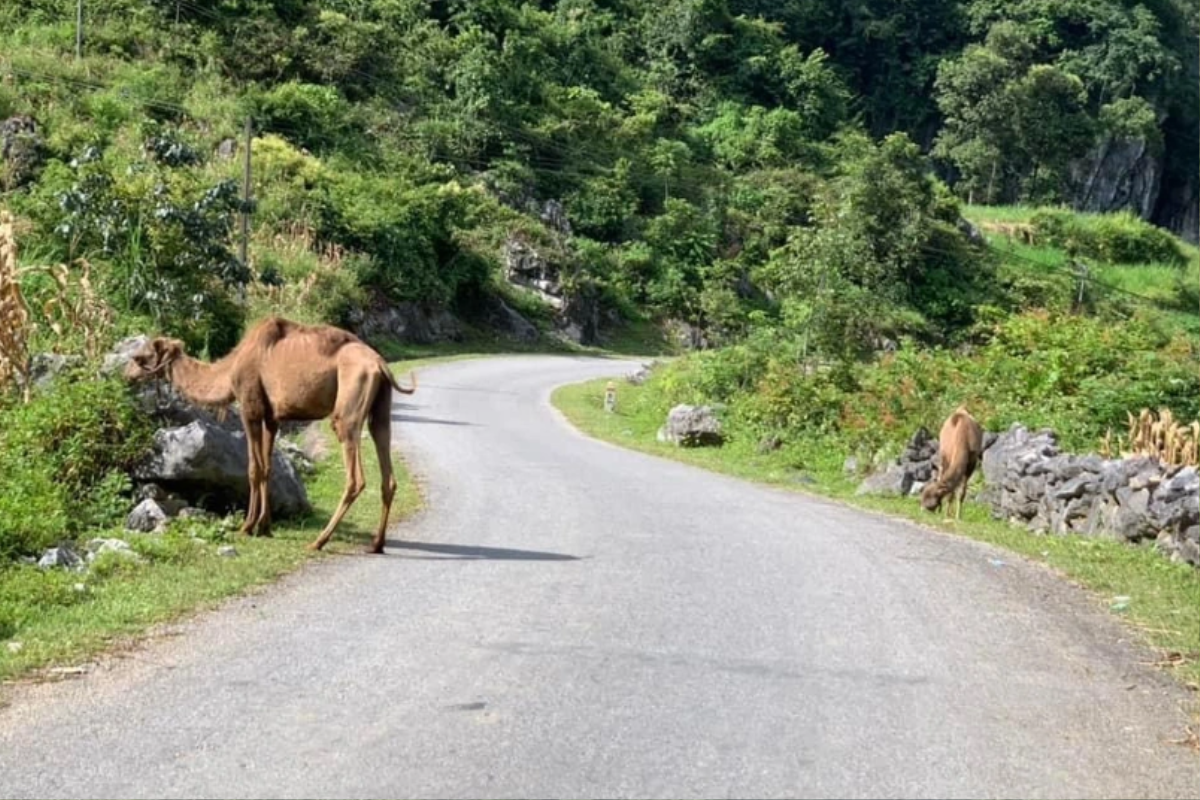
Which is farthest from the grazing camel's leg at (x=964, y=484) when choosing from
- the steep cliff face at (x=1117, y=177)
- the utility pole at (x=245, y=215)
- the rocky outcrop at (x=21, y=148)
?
the steep cliff face at (x=1117, y=177)

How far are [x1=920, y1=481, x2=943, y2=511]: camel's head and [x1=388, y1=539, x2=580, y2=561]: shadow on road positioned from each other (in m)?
6.83

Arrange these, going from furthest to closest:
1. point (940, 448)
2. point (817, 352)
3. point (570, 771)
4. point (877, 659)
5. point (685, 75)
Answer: point (685, 75) → point (817, 352) → point (940, 448) → point (877, 659) → point (570, 771)

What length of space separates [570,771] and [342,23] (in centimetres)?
5366

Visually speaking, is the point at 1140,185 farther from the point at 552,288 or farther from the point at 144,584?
the point at 144,584

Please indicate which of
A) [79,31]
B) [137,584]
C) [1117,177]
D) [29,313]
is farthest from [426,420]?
[1117,177]

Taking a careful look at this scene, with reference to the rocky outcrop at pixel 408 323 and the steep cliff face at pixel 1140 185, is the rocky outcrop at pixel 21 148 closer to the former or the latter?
the rocky outcrop at pixel 408 323

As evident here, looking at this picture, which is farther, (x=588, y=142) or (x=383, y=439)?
(x=588, y=142)

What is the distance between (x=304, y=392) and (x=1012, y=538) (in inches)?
305

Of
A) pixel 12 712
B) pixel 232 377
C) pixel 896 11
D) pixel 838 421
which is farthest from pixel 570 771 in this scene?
pixel 896 11

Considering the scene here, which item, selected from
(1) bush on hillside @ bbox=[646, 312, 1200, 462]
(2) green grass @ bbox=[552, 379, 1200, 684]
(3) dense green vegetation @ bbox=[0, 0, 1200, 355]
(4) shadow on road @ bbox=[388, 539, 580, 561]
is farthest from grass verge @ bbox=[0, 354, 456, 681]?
(1) bush on hillside @ bbox=[646, 312, 1200, 462]

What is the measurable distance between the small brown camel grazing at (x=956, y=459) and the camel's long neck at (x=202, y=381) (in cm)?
894

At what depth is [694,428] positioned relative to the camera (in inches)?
917

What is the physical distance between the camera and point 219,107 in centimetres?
4503

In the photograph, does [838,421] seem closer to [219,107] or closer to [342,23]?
[219,107]
